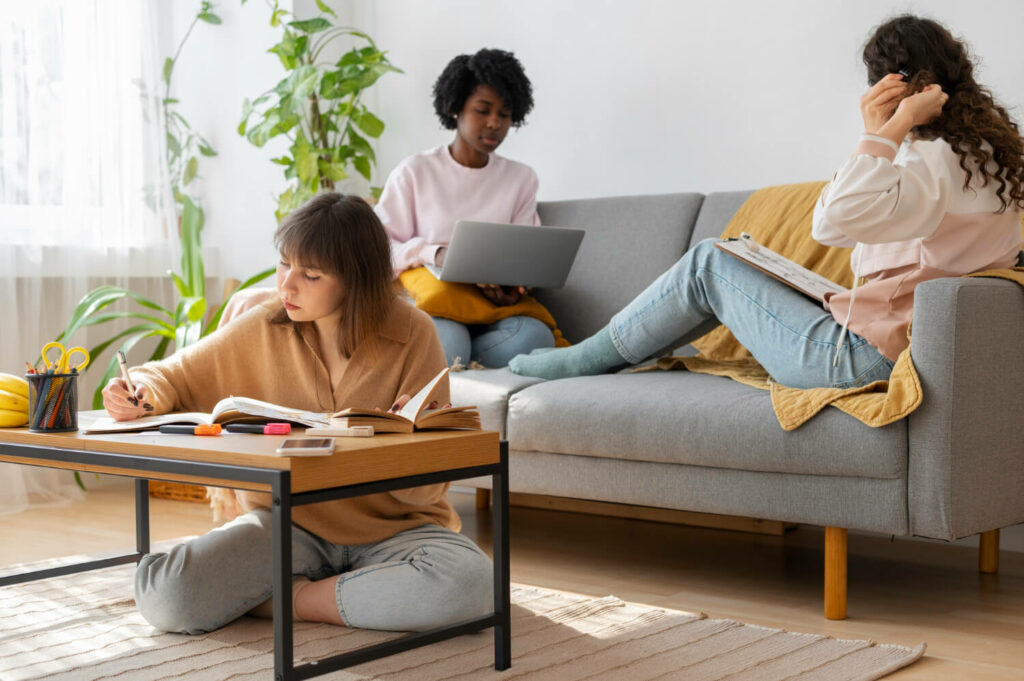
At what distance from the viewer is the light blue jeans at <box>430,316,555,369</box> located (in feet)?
9.32

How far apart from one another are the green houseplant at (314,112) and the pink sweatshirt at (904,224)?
1834 mm

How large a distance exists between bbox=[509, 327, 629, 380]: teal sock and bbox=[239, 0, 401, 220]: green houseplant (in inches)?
50.4

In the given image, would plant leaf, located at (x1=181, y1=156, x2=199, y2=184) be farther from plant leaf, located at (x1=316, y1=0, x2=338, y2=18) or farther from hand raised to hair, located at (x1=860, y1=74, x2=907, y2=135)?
hand raised to hair, located at (x1=860, y1=74, x2=907, y2=135)

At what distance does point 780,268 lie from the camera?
88.0 inches

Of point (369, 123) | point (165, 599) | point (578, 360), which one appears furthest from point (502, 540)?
point (369, 123)

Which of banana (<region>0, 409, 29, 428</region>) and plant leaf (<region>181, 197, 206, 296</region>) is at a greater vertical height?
plant leaf (<region>181, 197, 206, 296</region>)

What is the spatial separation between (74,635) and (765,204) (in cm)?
181

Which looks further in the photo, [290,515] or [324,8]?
[324,8]

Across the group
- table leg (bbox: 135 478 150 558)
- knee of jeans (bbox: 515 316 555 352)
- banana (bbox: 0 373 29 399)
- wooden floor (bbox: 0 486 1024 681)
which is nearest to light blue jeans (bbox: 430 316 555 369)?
knee of jeans (bbox: 515 316 555 352)

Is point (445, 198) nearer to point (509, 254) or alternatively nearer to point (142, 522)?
point (509, 254)

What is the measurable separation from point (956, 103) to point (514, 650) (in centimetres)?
126

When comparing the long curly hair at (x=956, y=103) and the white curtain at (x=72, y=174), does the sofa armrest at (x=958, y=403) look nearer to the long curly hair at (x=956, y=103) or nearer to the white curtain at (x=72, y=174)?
the long curly hair at (x=956, y=103)

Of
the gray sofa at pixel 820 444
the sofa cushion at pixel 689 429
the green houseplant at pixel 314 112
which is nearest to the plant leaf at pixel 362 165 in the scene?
the green houseplant at pixel 314 112

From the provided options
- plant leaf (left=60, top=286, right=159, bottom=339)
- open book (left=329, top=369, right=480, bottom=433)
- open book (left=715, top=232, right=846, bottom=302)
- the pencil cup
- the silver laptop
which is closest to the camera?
open book (left=329, top=369, right=480, bottom=433)
